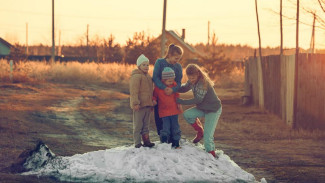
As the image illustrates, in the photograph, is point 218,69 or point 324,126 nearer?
point 324,126

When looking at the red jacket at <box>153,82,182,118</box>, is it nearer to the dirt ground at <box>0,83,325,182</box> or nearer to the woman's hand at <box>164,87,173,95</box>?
the woman's hand at <box>164,87,173,95</box>

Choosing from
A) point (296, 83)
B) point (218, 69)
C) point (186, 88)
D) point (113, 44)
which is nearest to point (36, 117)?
point (296, 83)

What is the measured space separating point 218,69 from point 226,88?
410 centimetres

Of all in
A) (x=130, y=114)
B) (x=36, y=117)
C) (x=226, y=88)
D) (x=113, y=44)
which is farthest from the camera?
(x=113, y=44)

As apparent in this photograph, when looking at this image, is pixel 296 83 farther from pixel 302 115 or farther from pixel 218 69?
pixel 218 69

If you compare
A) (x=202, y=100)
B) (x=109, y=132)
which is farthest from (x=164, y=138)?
(x=109, y=132)

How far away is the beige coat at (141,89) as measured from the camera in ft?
25.2

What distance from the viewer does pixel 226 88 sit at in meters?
31.8

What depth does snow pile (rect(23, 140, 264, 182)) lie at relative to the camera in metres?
7.10

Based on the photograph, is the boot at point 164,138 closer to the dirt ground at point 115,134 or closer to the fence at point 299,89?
the dirt ground at point 115,134

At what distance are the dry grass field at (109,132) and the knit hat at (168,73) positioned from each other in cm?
203

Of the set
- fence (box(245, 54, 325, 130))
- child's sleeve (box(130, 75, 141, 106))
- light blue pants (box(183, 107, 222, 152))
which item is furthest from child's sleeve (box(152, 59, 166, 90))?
fence (box(245, 54, 325, 130))

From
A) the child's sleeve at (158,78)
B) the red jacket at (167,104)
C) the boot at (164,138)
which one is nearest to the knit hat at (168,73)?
the child's sleeve at (158,78)

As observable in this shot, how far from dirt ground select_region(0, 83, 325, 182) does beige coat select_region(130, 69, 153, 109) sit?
5.53 feet
